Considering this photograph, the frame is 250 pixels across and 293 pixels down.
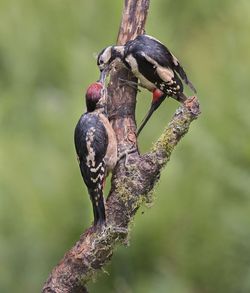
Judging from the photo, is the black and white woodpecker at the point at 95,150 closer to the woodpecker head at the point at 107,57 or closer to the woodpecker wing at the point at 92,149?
the woodpecker wing at the point at 92,149

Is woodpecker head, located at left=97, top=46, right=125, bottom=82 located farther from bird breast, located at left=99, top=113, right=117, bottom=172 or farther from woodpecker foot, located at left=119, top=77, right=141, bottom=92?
Answer: bird breast, located at left=99, top=113, right=117, bottom=172

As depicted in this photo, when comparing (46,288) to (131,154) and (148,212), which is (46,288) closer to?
(131,154)

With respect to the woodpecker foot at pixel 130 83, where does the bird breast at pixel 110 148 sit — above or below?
below

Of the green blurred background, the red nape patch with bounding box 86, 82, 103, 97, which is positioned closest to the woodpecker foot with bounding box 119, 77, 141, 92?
the red nape patch with bounding box 86, 82, 103, 97

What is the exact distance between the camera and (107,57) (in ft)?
17.0

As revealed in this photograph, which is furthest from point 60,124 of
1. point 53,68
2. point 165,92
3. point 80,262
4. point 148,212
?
point 80,262

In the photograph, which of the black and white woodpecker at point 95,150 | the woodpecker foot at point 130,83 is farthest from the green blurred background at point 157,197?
the black and white woodpecker at point 95,150

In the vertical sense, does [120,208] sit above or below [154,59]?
below

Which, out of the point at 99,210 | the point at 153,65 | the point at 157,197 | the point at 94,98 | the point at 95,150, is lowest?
the point at 99,210

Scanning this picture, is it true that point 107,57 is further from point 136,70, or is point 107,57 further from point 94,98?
point 94,98

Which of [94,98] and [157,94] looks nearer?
[94,98]

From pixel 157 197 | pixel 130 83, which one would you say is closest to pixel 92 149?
pixel 130 83

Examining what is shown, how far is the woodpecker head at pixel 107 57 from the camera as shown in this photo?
511 centimetres

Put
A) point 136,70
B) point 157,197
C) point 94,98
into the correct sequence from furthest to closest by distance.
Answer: point 157,197, point 136,70, point 94,98
